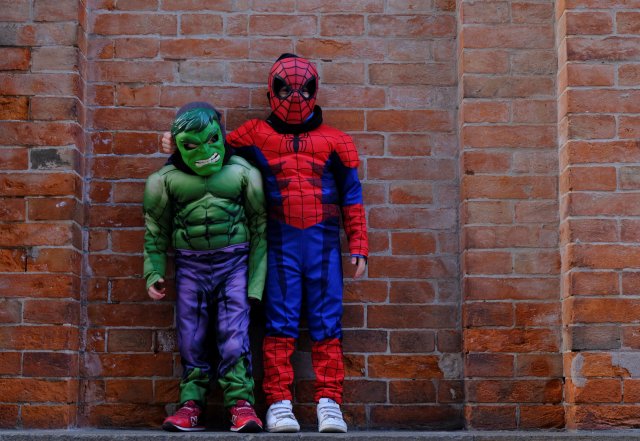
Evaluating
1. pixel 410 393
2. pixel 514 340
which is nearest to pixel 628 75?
pixel 514 340

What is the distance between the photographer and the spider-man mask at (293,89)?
484cm

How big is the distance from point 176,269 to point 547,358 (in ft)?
5.70

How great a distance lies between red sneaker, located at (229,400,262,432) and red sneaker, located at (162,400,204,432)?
0.17 metres

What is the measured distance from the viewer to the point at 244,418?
4.55m

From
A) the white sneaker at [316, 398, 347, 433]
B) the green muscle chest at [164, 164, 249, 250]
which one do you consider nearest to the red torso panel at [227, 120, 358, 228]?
the green muscle chest at [164, 164, 249, 250]

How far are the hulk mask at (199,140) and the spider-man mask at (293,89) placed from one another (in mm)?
326

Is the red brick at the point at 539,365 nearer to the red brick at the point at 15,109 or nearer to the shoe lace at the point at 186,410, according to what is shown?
the shoe lace at the point at 186,410

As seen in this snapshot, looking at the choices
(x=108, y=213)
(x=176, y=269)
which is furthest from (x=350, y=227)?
(x=108, y=213)

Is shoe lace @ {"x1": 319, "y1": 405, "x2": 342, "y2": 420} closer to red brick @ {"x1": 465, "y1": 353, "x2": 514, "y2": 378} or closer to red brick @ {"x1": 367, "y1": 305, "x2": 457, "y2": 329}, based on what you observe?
red brick @ {"x1": 367, "y1": 305, "x2": 457, "y2": 329}

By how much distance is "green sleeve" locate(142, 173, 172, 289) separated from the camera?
15.7 feet

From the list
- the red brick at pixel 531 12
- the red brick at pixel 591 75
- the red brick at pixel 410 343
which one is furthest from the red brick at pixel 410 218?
the red brick at pixel 531 12

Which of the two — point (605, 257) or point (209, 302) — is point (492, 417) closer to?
point (605, 257)

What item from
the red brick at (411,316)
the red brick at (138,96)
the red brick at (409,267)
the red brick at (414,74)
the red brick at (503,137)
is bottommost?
the red brick at (411,316)

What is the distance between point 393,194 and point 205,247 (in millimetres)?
979
